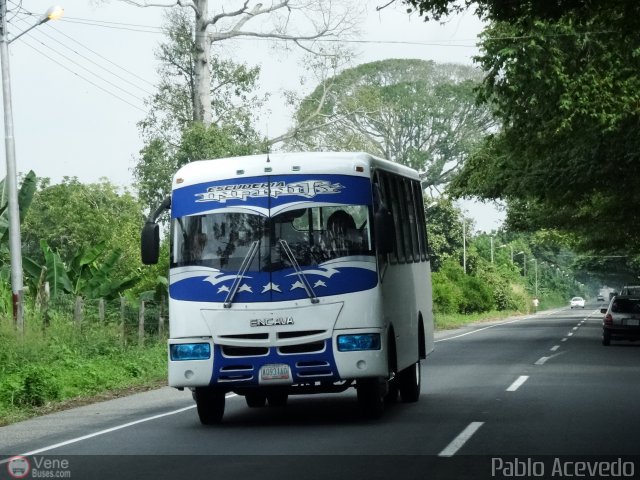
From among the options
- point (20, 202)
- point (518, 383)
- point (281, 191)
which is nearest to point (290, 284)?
point (281, 191)

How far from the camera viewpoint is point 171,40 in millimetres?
43125

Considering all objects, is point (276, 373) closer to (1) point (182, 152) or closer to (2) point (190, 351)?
(2) point (190, 351)

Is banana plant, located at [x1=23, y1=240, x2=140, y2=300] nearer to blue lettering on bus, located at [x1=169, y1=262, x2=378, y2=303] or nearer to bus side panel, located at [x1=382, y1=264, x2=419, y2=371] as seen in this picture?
bus side panel, located at [x1=382, y1=264, x2=419, y2=371]

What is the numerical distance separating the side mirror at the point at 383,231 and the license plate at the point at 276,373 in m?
1.72

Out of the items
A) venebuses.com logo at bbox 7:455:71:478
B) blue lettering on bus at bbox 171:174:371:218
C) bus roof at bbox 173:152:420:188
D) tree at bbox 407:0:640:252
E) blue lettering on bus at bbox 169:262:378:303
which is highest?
tree at bbox 407:0:640:252

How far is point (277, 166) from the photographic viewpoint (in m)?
14.5

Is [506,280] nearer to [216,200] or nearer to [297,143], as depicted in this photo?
[297,143]

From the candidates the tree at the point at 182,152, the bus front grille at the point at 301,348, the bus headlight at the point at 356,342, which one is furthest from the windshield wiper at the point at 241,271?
the tree at the point at 182,152

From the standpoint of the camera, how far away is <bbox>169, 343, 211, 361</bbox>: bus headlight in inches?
555

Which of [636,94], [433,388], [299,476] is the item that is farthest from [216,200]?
[636,94]

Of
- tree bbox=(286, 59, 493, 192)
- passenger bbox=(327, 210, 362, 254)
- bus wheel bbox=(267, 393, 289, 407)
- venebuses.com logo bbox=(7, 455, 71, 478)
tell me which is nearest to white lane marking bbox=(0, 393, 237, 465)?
venebuses.com logo bbox=(7, 455, 71, 478)

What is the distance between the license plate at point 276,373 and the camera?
13.9 meters

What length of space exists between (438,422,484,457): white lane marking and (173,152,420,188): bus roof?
10.2ft

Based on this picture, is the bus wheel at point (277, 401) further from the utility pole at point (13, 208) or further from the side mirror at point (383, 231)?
the utility pole at point (13, 208)
